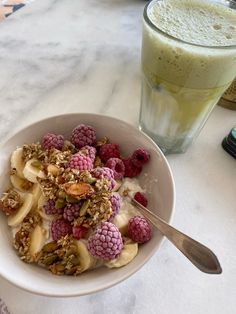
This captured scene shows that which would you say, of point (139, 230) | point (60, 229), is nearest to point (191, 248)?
point (139, 230)

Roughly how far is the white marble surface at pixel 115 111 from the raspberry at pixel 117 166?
0.40 feet

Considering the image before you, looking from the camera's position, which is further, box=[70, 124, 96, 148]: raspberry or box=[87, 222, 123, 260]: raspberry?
box=[70, 124, 96, 148]: raspberry

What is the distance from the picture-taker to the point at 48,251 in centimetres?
47

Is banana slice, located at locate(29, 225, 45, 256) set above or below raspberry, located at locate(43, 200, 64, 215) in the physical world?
below

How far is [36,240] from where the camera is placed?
1.58ft

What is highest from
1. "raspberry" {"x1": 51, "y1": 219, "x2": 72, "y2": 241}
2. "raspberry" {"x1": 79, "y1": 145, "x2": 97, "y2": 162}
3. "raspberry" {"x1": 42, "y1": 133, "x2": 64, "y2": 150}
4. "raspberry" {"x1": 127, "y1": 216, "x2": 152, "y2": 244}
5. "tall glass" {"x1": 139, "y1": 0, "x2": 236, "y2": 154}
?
"tall glass" {"x1": 139, "y1": 0, "x2": 236, "y2": 154}

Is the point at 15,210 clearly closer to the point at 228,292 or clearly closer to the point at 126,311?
the point at 126,311

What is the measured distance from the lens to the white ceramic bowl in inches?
16.8

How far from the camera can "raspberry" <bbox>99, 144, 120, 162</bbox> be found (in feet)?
1.86

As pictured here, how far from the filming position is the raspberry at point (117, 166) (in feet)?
1.77

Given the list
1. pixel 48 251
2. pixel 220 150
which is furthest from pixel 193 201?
pixel 48 251

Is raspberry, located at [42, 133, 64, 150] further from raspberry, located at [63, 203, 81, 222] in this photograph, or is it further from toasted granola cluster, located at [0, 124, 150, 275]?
raspberry, located at [63, 203, 81, 222]

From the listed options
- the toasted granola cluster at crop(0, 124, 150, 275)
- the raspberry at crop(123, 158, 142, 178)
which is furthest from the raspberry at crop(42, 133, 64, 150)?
the raspberry at crop(123, 158, 142, 178)

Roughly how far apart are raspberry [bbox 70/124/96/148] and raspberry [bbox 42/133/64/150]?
0.02 m
